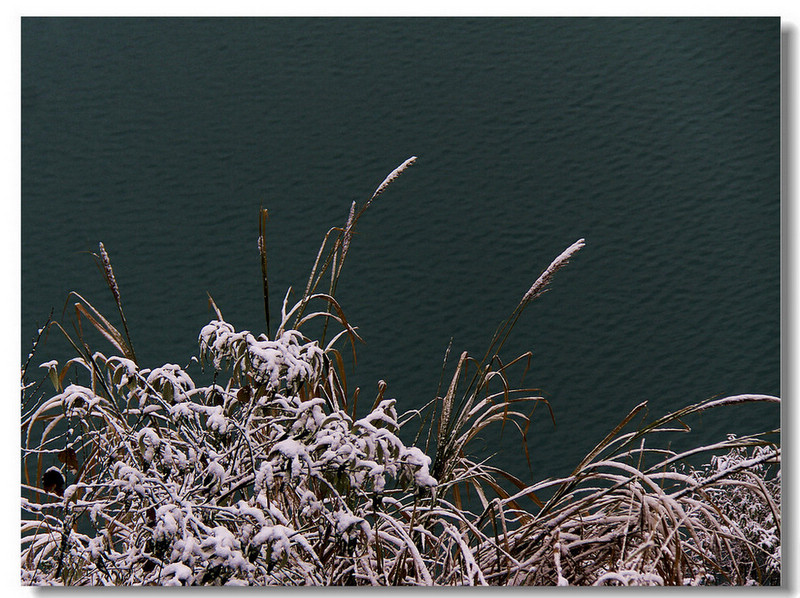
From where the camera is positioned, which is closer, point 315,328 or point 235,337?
point 235,337

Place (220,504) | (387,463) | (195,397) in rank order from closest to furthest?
(387,463), (220,504), (195,397)

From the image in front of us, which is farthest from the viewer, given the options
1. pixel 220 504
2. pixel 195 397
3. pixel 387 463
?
pixel 195 397

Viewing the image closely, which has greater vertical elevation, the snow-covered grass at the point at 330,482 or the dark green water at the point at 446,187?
the dark green water at the point at 446,187

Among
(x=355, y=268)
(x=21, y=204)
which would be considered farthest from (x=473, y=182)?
(x=21, y=204)

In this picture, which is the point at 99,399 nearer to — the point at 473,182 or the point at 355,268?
the point at 355,268

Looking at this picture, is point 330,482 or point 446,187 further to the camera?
point 446,187
